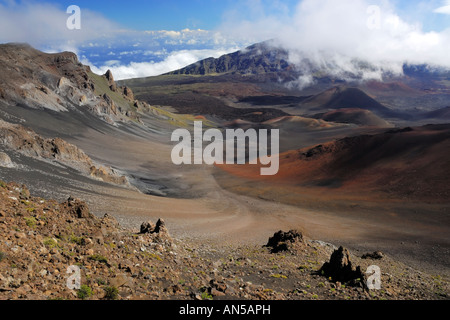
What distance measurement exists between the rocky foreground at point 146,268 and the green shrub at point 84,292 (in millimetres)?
27

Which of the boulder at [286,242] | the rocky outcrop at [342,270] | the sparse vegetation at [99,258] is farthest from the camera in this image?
the boulder at [286,242]

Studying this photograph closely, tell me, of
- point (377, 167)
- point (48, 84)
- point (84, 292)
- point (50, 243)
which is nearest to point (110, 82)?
point (48, 84)

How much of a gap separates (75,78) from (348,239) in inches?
2632

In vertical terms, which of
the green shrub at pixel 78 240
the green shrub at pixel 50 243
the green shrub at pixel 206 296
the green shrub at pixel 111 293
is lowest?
the green shrub at pixel 206 296

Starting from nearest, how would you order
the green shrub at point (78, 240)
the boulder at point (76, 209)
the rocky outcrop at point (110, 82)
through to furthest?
the green shrub at point (78, 240), the boulder at point (76, 209), the rocky outcrop at point (110, 82)

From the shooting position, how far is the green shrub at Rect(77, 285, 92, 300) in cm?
748

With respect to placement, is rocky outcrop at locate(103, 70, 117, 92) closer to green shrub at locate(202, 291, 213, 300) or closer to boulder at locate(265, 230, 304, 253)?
boulder at locate(265, 230, 304, 253)

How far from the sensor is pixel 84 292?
761 centimetres

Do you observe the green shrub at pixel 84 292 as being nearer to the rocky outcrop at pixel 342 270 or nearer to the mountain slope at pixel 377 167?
the rocky outcrop at pixel 342 270

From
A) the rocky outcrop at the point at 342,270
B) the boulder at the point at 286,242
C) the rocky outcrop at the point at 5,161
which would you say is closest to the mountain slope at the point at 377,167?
the boulder at the point at 286,242

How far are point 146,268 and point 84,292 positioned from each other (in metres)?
2.57

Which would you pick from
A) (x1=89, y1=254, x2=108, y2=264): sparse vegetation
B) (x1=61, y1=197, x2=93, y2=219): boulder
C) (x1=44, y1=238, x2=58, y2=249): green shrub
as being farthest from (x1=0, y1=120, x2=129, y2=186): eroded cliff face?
(x1=89, y1=254, x2=108, y2=264): sparse vegetation

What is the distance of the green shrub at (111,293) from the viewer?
25.6 feet
